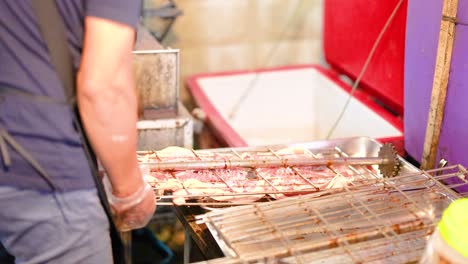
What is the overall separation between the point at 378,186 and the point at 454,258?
15.7 inches

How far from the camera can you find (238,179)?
1.60m

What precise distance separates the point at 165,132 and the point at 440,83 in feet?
2.87

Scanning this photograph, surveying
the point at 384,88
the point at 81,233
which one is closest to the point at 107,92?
the point at 81,233

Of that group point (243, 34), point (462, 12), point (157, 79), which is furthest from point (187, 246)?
point (243, 34)

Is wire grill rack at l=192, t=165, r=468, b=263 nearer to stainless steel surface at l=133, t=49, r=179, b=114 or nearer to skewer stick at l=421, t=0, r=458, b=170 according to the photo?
skewer stick at l=421, t=0, r=458, b=170

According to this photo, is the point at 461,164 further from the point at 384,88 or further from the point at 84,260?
the point at 84,260

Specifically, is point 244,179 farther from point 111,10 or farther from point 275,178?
point 111,10

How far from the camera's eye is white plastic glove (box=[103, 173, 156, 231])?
1251 mm

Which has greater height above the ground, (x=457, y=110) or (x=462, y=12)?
(x=462, y=12)

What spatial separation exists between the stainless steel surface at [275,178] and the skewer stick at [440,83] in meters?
0.12

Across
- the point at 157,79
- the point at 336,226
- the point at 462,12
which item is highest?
the point at 462,12

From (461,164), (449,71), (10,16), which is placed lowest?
(461,164)

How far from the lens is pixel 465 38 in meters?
1.55

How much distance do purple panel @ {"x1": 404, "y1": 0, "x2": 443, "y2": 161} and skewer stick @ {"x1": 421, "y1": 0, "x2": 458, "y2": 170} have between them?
49 millimetres
